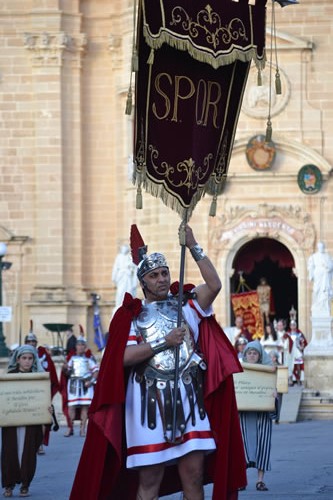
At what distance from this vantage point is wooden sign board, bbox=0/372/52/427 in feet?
50.0

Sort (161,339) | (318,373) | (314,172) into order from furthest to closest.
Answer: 1. (314,172)
2. (318,373)
3. (161,339)

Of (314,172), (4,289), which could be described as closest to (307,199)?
(314,172)

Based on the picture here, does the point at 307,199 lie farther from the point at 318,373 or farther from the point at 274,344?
the point at 318,373

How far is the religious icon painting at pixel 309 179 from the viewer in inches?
1398

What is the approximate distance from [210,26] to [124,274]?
952 inches

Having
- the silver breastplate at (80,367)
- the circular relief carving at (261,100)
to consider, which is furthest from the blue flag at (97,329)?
the silver breastplate at (80,367)

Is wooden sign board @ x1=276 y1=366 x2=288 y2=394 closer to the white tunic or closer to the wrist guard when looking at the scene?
the wrist guard

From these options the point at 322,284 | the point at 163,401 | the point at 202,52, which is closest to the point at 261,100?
the point at 322,284

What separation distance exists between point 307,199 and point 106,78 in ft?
20.6

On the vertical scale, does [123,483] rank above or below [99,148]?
below

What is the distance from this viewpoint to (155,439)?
32.9 feet

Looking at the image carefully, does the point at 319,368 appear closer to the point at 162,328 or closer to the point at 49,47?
the point at 49,47

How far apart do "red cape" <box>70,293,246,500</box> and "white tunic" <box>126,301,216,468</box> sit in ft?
0.25

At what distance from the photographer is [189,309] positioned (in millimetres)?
10406
